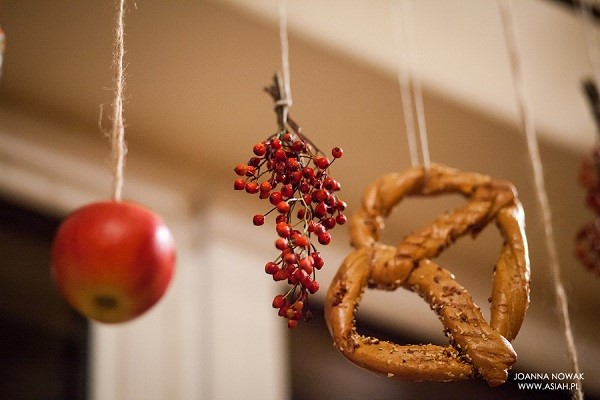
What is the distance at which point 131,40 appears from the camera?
7.52 feet

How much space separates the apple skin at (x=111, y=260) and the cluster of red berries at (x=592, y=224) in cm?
106

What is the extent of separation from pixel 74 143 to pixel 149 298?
1835 mm

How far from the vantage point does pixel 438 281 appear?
120cm

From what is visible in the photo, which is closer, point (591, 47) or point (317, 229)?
point (317, 229)

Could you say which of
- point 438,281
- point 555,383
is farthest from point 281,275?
point 555,383

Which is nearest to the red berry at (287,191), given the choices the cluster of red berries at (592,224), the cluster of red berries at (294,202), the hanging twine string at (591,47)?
the cluster of red berries at (294,202)

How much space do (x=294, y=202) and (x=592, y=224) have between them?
92 centimetres

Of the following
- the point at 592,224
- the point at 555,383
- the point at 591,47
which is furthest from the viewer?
the point at 591,47

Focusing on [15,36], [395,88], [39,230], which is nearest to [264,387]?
[39,230]

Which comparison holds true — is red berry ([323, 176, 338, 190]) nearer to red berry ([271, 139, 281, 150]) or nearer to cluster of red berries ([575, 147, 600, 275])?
red berry ([271, 139, 281, 150])

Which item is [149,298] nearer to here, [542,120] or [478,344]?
[478,344]

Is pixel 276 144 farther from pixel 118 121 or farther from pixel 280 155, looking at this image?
pixel 118 121

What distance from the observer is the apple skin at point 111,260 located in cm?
100

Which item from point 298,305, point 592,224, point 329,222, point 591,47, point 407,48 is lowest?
point 298,305
